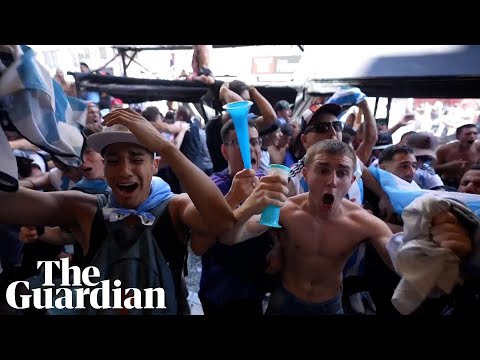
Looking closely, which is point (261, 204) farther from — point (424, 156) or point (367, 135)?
point (424, 156)

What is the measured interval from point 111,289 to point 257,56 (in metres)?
1.28

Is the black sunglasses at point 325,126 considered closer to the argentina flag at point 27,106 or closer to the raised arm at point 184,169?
the raised arm at point 184,169

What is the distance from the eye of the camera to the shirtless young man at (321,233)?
1422mm

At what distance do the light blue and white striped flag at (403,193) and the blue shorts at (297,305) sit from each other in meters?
0.45

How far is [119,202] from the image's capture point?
142 centimetres

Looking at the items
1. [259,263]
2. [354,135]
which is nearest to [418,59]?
[354,135]

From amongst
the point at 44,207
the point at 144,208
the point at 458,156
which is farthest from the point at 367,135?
the point at 44,207

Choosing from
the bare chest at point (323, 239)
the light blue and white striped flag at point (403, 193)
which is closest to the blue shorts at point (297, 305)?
the bare chest at point (323, 239)

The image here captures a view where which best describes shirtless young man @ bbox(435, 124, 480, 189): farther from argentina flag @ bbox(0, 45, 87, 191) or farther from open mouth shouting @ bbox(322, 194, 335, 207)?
argentina flag @ bbox(0, 45, 87, 191)

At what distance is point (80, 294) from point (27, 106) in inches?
28.6

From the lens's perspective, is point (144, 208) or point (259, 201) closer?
point (259, 201)

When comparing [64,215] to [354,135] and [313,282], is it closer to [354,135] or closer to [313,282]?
[313,282]

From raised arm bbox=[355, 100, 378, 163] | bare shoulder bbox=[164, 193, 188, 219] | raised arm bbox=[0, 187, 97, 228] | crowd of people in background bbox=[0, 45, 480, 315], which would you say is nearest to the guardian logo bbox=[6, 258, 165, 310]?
crowd of people in background bbox=[0, 45, 480, 315]
